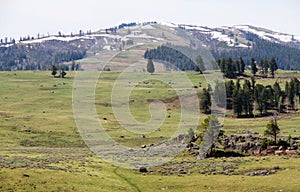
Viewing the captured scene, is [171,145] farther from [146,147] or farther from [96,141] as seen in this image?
[96,141]

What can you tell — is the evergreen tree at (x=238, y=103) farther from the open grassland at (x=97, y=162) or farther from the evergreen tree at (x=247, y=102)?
the open grassland at (x=97, y=162)

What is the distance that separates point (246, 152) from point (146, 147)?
26.7 meters

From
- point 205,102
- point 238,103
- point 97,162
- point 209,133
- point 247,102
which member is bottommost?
point 97,162

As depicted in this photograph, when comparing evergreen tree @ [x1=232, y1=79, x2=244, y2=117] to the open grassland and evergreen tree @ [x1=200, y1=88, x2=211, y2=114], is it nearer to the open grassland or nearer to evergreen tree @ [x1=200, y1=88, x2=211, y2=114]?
the open grassland

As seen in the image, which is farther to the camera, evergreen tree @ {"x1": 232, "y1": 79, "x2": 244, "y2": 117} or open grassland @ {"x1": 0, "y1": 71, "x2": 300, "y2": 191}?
evergreen tree @ {"x1": 232, "y1": 79, "x2": 244, "y2": 117}

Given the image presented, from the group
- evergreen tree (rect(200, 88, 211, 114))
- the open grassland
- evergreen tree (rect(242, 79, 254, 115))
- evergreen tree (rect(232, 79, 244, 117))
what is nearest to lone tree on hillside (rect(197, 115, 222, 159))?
the open grassland

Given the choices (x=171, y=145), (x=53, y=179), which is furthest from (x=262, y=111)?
(x=53, y=179)

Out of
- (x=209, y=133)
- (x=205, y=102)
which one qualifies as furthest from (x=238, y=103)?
(x=209, y=133)

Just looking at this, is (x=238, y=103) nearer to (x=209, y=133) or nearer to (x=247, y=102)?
(x=247, y=102)

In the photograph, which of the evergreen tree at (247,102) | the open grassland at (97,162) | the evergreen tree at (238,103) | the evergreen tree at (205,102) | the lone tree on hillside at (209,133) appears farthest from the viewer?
the evergreen tree at (205,102)

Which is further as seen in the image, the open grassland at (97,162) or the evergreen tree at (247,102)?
the evergreen tree at (247,102)

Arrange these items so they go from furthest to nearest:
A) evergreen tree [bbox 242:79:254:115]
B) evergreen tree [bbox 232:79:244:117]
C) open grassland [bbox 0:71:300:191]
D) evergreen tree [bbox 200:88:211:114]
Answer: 1. evergreen tree [bbox 200:88:211:114]
2. evergreen tree [bbox 242:79:254:115]
3. evergreen tree [bbox 232:79:244:117]
4. open grassland [bbox 0:71:300:191]

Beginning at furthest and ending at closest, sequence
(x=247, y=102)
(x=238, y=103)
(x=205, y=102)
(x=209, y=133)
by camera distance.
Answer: (x=205, y=102), (x=247, y=102), (x=238, y=103), (x=209, y=133)

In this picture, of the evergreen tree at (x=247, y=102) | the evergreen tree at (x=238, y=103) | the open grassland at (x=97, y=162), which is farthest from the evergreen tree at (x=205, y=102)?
the evergreen tree at (x=247, y=102)
